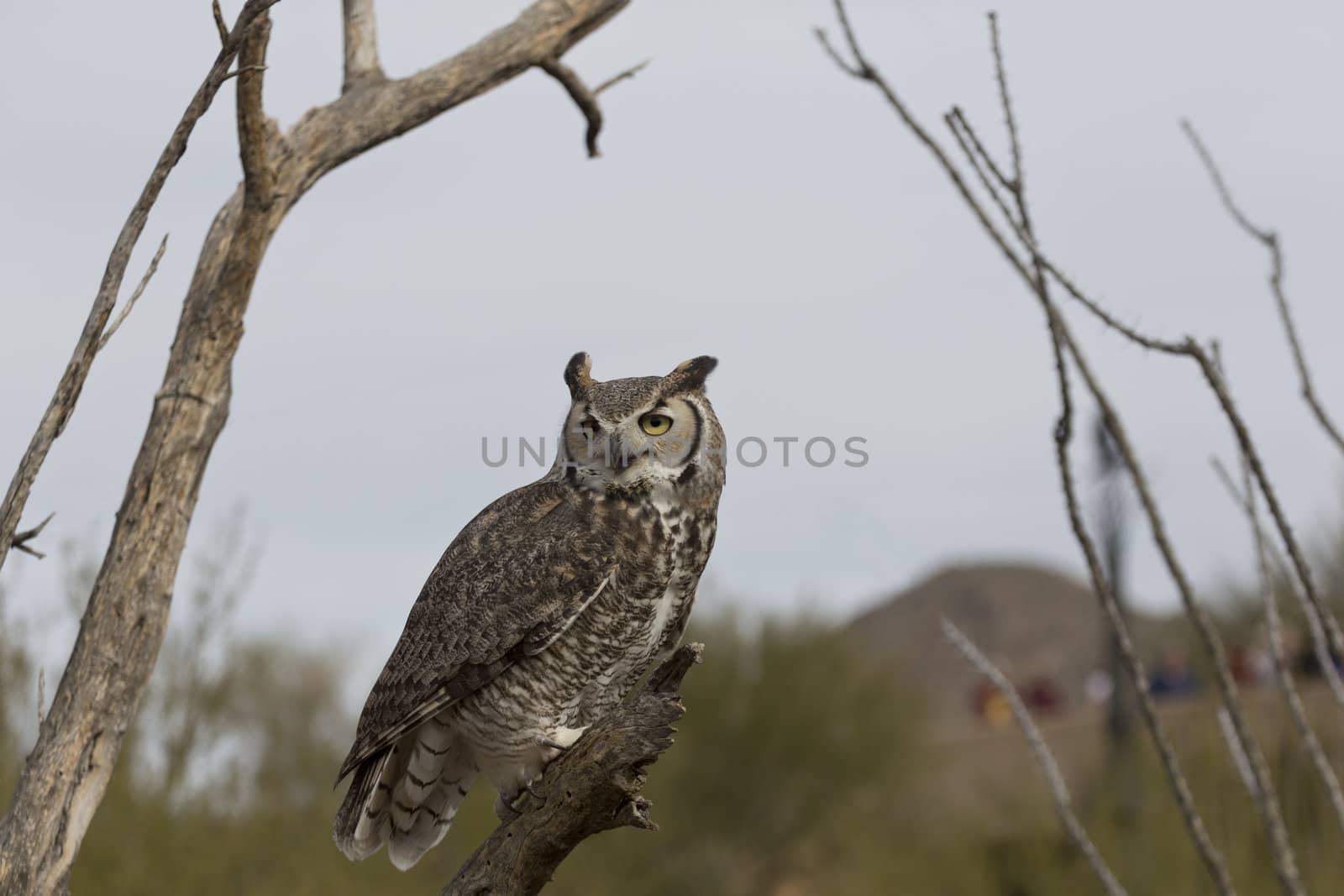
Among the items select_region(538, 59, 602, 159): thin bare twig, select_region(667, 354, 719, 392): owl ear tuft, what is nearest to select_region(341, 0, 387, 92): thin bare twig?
select_region(538, 59, 602, 159): thin bare twig

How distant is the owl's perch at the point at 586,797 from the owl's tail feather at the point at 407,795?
9.3 inches

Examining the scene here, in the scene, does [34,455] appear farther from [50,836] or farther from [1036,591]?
[1036,591]

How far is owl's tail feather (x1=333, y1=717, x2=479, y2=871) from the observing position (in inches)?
122

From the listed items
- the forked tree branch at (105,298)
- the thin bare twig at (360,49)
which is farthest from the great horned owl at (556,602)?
the thin bare twig at (360,49)

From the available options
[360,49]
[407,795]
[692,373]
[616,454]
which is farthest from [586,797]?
[360,49]

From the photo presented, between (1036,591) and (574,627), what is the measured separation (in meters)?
34.0

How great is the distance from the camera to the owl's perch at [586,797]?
2.67 metres

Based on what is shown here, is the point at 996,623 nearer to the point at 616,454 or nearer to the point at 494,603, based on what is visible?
the point at 494,603

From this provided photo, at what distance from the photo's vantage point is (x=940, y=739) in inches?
819

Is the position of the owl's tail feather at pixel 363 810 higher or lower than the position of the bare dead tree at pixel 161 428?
lower

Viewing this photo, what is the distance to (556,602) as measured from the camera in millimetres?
2855

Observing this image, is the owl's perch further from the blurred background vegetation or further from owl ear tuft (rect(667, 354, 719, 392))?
the blurred background vegetation

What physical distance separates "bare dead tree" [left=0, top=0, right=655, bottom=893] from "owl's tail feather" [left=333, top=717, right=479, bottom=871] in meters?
0.55

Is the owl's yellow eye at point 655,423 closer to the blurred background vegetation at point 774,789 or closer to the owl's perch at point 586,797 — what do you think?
the owl's perch at point 586,797
